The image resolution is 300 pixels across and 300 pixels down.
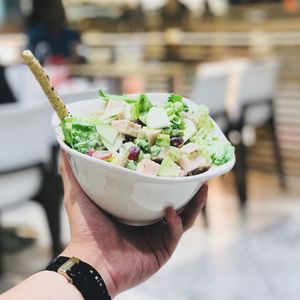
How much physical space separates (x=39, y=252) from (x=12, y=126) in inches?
44.3

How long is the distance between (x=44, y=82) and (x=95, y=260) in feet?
0.96

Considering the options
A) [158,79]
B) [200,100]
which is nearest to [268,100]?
[200,100]

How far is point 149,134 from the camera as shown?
867mm

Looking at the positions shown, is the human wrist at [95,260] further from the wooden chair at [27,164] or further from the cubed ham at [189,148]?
the wooden chair at [27,164]

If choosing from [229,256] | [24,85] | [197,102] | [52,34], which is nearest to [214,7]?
[52,34]

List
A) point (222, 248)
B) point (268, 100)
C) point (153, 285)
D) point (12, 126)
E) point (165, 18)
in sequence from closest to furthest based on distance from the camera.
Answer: point (12, 126)
point (153, 285)
point (222, 248)
point (268, 100)
point (165, 18)

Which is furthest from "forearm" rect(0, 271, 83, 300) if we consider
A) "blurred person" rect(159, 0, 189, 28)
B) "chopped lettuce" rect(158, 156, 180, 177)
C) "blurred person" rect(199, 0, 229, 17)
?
"blurred person" rect(159, 0, 189, 28)

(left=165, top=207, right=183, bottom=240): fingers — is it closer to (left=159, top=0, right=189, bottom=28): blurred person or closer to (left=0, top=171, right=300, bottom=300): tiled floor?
(left=0, top=171, right=300, bottom=300): tiled floor

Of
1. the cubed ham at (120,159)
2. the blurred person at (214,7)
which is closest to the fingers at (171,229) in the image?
the cubed ham at (120,159)

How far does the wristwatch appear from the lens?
89 cm

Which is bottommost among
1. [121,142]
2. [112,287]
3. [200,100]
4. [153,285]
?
[153,285]

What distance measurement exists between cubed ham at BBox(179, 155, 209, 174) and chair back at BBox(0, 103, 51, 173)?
1726 mm

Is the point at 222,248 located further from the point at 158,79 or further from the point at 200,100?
the point at 158,79

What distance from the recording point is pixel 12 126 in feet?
8.25
